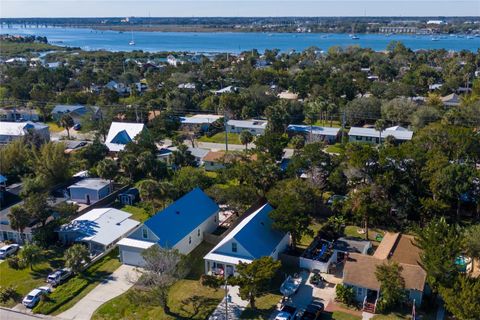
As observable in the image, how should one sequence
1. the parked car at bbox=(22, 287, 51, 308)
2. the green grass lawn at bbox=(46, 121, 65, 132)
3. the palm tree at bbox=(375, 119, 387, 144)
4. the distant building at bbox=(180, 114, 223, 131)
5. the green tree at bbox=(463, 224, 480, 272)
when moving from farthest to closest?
the green grass lawn at bbox=(46, 121, 65, 132) < the distant building at bbox=(180, 114, 223, 131) < the palm tree at bbox=(375, 119, 387, 144) < the parked car at bbox=(22, 287, 51, 308) < the green tree at bbox=(463, 224, 480, 272)

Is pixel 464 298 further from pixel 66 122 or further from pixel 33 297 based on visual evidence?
pixel 66 122

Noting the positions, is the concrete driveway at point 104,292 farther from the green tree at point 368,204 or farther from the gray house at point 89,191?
the green tree at point 368,204

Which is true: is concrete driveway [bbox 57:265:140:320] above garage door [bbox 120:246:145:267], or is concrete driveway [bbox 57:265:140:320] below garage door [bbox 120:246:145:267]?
below

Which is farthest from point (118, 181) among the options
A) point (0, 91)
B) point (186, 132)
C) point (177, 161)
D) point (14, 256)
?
point (0, 91)

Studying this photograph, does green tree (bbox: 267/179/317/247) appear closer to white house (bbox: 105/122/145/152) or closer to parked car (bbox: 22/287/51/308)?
parked car (bbox: 22/287/51/308)

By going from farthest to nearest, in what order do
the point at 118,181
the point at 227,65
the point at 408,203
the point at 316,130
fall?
the point at 227,65 < the point at 316,130 < the point at 118,181 < the point at 408,203

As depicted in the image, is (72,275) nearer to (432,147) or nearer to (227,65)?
(432,147)

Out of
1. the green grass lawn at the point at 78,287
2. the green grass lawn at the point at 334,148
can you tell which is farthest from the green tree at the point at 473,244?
the green grass lawn at the point at 334,148

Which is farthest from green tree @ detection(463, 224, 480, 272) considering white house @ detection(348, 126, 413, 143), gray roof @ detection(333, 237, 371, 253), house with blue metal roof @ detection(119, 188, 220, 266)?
white house @ detection(348, 126, 413, 143)
